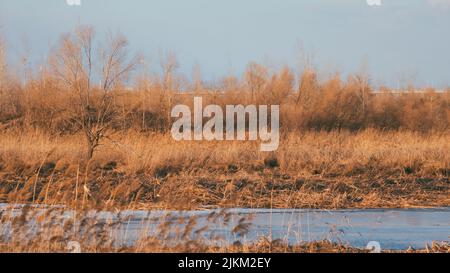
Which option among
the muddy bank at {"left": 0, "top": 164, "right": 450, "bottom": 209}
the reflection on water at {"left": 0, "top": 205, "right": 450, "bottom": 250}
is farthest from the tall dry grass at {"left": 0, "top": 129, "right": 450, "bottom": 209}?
the reflection on water at {"left": 0, "top": 205, "right": 450, "bottom": 250}

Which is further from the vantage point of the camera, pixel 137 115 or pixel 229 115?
pixel 229 115

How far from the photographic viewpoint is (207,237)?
7.86 meters

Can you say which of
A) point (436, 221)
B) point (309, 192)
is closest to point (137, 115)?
point (309, 192)

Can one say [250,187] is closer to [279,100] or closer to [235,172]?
[235,172]

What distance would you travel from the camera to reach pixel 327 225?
30.0 ft

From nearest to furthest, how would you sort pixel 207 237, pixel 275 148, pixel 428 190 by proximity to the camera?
pixel 207 237
pixel 428 190
pixel 275 148

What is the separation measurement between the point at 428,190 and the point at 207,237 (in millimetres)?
7018

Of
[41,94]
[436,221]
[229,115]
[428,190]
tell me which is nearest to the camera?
[436,221]

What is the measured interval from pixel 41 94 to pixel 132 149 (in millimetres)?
12519

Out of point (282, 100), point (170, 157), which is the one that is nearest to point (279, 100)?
point (282, 100)

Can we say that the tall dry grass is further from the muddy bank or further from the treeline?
the treeline

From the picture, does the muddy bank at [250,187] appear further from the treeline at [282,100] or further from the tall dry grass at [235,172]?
the treeline at [282,100]

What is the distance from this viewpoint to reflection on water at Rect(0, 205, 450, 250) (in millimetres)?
7867
